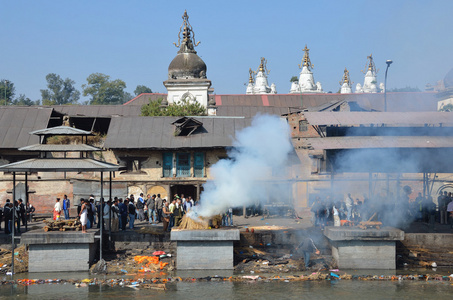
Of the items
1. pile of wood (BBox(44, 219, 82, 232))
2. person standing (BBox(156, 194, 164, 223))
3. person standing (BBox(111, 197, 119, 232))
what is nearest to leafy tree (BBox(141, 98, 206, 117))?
person standing (BBox(156, 194, 164, 223))

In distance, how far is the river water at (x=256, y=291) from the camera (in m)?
17.2

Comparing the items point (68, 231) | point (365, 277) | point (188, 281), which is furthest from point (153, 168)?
point (365, 277)

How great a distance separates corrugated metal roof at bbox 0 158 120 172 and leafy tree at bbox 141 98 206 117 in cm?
2366

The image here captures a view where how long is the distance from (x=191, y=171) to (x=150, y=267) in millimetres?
12001

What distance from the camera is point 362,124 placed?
81.2 ft

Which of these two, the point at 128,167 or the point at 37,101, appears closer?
the point at 128,167

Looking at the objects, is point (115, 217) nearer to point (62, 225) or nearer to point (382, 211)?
point (62, 225)

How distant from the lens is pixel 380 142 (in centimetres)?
2358

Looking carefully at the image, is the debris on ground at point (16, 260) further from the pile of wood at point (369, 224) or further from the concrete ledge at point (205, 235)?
the pile of wood at point (369, 224)

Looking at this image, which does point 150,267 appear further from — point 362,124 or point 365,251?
point 362,124

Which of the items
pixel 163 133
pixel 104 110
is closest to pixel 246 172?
pixel 163 133

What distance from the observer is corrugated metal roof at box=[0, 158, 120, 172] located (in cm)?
2059

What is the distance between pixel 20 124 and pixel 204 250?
20.5m

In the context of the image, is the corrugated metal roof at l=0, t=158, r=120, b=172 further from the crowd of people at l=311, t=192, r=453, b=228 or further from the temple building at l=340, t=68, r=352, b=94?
the temple building at l=340, t=68, r=352, b=94
